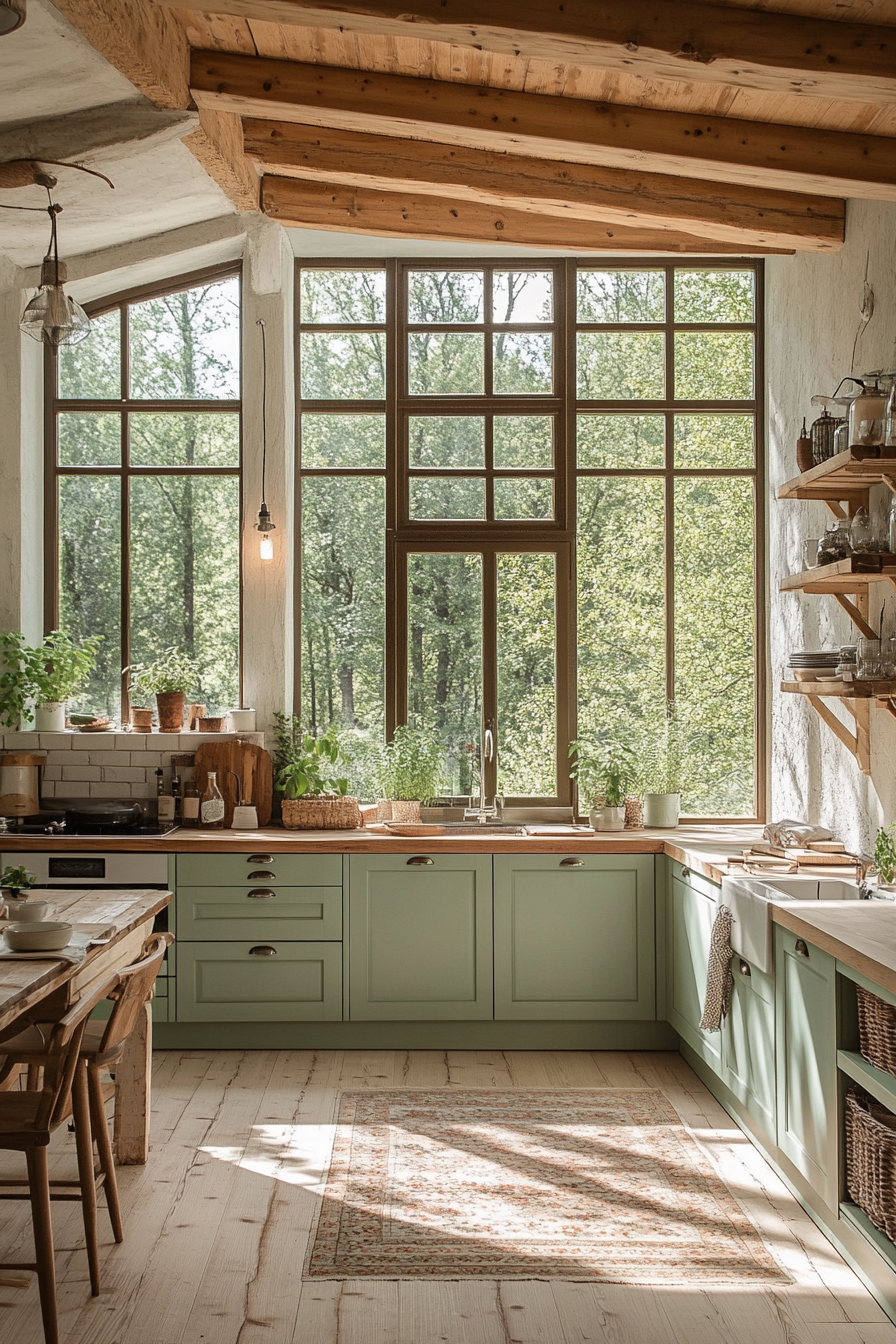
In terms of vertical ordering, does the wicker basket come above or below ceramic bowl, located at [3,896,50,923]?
above

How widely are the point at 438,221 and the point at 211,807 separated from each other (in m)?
2.90

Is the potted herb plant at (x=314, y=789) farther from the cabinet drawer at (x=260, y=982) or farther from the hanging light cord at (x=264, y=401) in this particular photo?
the hanging light cord at (x=264, y=401)

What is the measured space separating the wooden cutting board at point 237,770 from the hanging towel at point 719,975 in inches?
91.6

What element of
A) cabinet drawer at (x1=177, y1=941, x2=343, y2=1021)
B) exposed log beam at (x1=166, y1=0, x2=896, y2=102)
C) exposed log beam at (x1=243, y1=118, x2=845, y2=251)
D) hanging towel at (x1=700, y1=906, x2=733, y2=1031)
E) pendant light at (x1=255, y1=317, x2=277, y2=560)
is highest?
exposed log beam at (x1=243, y1=118, x2=845, y2=251)

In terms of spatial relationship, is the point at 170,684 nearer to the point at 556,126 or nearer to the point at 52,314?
the point at 52,314

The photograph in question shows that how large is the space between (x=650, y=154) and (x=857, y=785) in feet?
7.88

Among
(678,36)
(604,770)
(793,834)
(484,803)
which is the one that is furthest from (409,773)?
(678,36)

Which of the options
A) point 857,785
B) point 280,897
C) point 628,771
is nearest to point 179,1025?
point 280,897

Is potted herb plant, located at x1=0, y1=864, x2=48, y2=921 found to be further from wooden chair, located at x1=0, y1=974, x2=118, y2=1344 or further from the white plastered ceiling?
the white plastered ceiling

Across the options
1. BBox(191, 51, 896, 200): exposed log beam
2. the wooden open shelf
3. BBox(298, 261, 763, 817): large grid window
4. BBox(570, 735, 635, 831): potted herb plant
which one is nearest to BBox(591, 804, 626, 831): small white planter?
BBox(570, 735, 635, 831): potted herb plant

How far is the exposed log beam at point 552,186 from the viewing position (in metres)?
4.43

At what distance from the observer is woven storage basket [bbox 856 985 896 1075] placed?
8.86 feet

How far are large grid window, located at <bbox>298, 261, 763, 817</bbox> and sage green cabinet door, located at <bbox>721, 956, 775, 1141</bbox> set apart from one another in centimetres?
190

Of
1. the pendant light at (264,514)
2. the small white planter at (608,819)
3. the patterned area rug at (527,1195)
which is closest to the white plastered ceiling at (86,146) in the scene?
the pendant light at (264,514)
